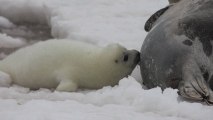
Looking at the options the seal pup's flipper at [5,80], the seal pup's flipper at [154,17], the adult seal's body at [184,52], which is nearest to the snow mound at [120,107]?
the adult seal's body at [184,52]

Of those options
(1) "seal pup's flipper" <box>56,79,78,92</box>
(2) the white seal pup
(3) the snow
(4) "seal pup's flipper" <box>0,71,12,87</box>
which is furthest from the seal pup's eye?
(4) "seal pup's flipper" <box>0,71,12,87</box>

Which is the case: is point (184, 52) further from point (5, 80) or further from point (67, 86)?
point (5, 80)

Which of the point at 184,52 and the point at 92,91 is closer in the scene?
the point at 184,52

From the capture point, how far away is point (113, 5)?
649 cm

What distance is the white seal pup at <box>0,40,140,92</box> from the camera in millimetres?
3783

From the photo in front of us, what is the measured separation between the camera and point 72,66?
12.5 feet

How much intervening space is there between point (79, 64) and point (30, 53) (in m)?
0.45

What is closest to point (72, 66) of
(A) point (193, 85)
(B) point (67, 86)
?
(B) point (67, 86)

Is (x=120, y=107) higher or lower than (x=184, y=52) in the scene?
lower

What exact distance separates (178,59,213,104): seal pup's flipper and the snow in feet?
0.22

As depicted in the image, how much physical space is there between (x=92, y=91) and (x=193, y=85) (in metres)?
0.87

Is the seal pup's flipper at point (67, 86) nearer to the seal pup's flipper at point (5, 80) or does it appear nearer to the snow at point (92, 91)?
the snow at point (92, 91)

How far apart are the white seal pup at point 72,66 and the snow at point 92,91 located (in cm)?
11

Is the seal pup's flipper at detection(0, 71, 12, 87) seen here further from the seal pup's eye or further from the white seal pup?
the seal pup's eye
